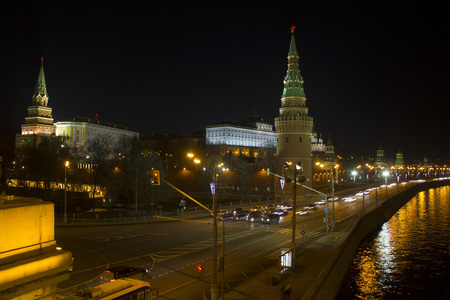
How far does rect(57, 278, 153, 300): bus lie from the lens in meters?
9.84

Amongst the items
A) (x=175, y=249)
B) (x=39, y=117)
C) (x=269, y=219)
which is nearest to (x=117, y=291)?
(x=175, y=249)

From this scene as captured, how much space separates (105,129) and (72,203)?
10766 centimetres

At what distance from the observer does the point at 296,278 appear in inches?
919

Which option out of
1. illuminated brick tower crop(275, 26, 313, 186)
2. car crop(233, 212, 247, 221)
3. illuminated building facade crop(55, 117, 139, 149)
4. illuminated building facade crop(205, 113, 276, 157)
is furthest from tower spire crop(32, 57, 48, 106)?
car crop(233, 212, 247, 221)

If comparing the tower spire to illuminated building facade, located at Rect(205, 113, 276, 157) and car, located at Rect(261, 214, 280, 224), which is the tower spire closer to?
illuminated building facade, located at Rect(205, 113, 276, 157)

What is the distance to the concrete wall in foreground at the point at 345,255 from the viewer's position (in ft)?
75.2

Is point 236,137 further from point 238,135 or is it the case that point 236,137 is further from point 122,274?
point 122,274

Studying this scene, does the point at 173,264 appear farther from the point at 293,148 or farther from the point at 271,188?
the point at 271,188

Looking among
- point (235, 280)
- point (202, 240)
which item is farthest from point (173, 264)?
point (202, 240)

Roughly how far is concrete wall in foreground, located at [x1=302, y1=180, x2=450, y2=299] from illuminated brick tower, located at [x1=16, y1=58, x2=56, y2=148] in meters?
123

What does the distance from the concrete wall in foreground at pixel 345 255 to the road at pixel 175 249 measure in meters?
3.30

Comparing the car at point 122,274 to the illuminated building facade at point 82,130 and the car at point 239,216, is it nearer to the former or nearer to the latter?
the car at point 239,216

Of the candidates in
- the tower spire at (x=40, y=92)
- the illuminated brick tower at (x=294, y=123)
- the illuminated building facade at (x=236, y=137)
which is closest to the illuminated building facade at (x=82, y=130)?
the tower spire at (x=40, y=92)

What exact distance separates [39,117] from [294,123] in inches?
4249
